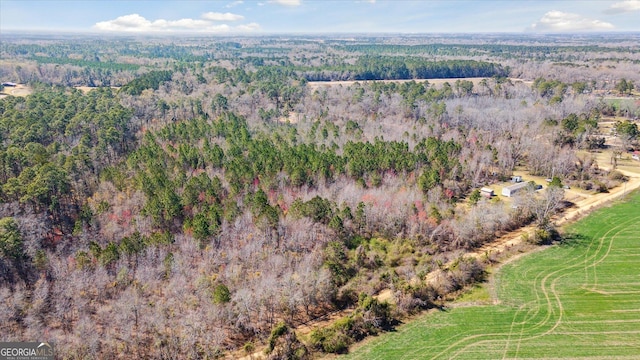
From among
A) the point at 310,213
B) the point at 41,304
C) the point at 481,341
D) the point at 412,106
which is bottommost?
the point at 481,341

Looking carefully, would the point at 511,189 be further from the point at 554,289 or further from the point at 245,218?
the point at 245,218

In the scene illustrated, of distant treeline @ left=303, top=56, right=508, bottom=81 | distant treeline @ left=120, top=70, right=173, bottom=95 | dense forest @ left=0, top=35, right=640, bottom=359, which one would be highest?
distant treeline @ left=303, top=56, right=508, bottom=81

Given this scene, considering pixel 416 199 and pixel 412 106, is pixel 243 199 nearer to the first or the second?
Answer: pixel 416 199

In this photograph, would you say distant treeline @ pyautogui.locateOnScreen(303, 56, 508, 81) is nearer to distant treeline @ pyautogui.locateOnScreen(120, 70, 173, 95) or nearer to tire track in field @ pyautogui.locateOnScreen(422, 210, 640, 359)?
distant treeline @ pyautogui.locateOnScreen(120, 70, 173, 95)

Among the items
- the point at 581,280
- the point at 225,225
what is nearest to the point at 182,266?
the point at 225,225

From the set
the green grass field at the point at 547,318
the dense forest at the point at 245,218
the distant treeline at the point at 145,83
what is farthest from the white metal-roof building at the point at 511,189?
the distant treeline at the point at 145,83

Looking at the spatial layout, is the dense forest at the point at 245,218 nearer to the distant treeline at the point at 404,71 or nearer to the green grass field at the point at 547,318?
the green grass field at the point at 547,318

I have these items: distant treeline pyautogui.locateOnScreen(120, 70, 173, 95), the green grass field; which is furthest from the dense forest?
distant treeline pyautogui.locateOnScreen(120, 70, 173, 95)

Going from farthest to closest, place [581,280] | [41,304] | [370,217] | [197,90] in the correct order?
[197,90] → [370,217] → [581,280] → [41,304]
